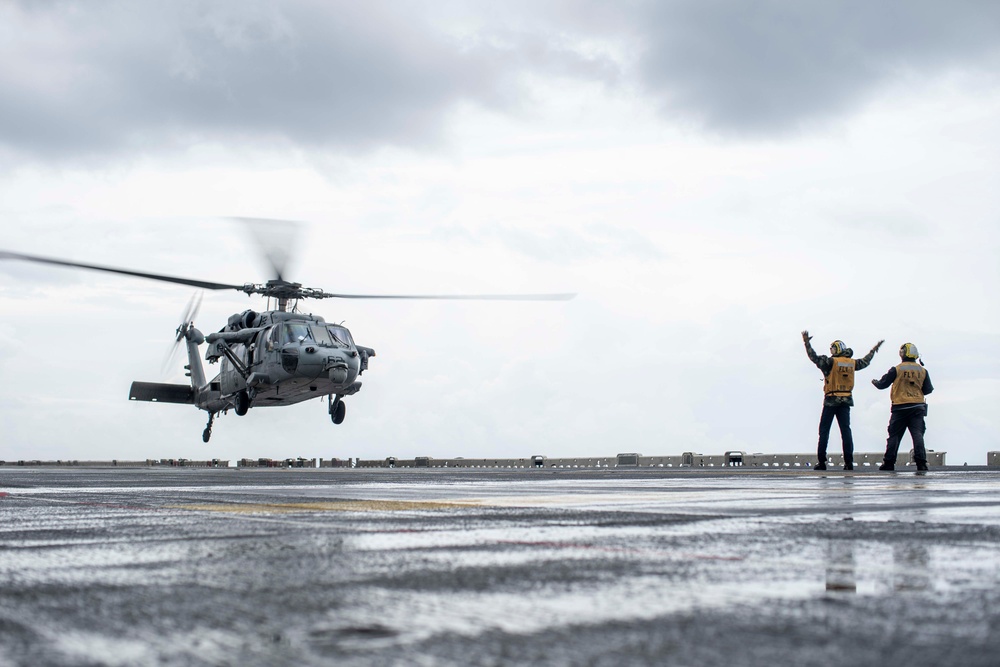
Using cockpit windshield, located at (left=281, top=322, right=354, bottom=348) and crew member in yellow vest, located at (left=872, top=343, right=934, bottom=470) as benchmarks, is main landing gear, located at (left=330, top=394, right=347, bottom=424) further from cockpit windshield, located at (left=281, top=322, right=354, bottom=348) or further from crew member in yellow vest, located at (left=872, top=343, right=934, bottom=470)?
crew member in yellow vest, located at (left=872, top=343, right=934, bottom=470)

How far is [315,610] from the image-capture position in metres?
2.80

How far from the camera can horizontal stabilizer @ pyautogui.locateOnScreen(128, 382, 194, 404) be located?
4069 centimetres

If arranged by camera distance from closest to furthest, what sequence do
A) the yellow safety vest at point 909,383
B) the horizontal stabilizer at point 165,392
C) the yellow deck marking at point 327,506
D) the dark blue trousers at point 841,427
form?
the yellow deck marking at point 327,506 → the yellow safety vest at point 909,383 → the dark blue trousers at point 841,427 → the horizontal stabilizer at point 165,392

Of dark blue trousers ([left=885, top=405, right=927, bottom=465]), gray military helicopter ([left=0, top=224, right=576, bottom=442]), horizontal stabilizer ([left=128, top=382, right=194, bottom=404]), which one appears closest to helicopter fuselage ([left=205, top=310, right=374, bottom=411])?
gray military helicopter ([left=0, top=224, right=576, bottom=442])

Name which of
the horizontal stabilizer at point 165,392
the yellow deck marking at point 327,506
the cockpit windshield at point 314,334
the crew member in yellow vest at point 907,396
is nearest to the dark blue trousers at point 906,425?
the crew member in yellow vest at point 907,396

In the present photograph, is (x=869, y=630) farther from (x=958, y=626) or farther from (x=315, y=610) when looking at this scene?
(x=315, y=610)

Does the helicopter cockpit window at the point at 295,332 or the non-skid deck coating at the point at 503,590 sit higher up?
the helicopter cockpit window at the point at 295,332

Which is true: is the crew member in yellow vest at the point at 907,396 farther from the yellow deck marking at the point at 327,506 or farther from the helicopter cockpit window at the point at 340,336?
the helicopter cockpit window at the point at 340,336

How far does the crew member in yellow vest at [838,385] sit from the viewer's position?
18592 mm

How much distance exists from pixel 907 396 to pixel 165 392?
30548 mm

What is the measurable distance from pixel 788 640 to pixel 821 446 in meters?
17.2

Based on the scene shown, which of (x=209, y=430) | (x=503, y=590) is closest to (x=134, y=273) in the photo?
(x=209, y=430)

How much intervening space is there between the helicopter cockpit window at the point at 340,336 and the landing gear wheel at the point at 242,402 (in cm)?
Answer: 442

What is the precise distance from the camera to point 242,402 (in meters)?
34.0
